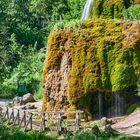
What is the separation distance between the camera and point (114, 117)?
24.1m

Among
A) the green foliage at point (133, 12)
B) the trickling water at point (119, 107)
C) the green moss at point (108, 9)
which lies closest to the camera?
the trickling water at point (119, 107)

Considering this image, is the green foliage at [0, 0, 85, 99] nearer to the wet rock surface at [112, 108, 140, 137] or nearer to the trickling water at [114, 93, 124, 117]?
the trickling water at [114, 93, 124, 117]

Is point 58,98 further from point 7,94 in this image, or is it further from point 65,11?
point 65,11

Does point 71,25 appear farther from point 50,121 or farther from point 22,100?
point 22,100

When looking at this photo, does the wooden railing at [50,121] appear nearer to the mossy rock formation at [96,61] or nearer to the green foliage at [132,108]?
the mossy rock formation at [96,61]

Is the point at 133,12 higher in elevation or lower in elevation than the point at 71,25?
higher

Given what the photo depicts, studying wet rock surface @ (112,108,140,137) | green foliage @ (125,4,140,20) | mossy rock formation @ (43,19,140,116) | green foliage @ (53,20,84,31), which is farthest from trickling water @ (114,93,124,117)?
green foliage @ (125,4,140,20)

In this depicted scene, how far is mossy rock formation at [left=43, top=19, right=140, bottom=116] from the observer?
24.0 meters

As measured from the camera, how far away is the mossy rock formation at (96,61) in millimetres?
24031

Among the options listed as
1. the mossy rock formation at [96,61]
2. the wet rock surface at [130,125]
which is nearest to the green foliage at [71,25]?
the mossy rock formation at [96,61]

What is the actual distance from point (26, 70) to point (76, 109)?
24.6 meters

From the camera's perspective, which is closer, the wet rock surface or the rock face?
the wet rock surface

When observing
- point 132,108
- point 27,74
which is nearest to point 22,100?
A: point 27,74

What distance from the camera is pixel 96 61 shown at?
24.2m
